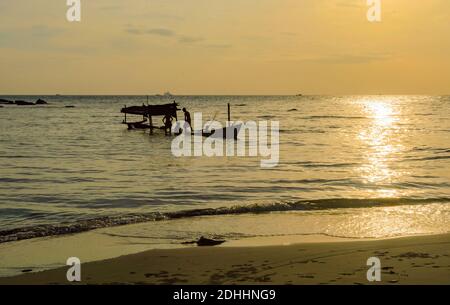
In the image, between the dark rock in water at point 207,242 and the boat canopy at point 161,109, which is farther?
the boat canopy at point 161,109

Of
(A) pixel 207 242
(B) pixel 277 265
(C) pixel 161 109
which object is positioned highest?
(C) pixel 161 109

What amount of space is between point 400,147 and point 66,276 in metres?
33.4

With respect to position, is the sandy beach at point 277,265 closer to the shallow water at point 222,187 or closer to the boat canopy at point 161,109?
the shallow water at point 222,187

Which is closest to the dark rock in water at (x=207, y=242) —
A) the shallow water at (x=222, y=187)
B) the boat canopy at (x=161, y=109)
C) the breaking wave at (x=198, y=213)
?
the shallow water at (x=222, y=187)

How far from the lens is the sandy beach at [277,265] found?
845 cm

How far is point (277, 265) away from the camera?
30.6ft

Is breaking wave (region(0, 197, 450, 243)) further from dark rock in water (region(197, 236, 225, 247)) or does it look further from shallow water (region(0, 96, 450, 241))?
dark rock in water (region(197, 236, 225, 247))

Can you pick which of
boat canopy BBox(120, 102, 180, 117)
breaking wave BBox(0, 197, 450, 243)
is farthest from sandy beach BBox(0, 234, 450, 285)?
boat canopy BBox(120, 102, 180, 117)

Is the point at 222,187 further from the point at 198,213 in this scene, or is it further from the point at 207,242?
the point at 207,242

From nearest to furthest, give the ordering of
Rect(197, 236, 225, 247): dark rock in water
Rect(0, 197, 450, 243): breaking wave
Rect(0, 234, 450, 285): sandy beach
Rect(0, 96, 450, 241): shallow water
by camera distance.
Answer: Rect(0, 234, 450, 285): sandy beach < Rect(197, 236, 225, 247): dark rock in water < Rect(0, 197, 450, 243): breaking wave < Rect(0, 96, 450, 241): shallow water

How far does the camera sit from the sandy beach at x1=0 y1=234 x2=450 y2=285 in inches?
332

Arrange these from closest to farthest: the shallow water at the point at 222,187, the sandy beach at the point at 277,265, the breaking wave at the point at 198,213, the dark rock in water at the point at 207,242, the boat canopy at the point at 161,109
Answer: the sandy beach at the point at 277,265 < the dark rock in water at the point at 207,242 < the breaking wave at the point at 198,213 < the shallow water at the point at 222,187 < the boat canopy at the point at 161,109

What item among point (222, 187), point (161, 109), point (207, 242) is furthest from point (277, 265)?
point (161, 109)
